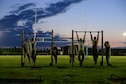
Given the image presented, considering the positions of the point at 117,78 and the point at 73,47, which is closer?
the point at 117,78

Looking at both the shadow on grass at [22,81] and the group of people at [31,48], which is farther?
the group of people at [31,48]

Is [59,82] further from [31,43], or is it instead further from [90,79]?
[31,43]

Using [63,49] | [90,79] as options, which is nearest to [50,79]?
[90,79]

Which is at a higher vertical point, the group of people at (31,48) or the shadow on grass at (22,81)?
the group of people at (31,48)

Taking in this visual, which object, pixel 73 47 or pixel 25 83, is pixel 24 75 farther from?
pixel 73 47

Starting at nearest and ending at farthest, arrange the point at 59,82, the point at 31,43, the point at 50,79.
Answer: the point at 59,82, the point at 50,79, the point at 31,43

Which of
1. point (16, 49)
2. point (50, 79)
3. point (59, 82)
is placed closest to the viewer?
point (59, 82)

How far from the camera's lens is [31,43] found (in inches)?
1272

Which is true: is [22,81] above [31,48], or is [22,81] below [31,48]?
below

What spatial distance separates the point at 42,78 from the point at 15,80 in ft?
4.96

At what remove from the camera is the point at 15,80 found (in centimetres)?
2094

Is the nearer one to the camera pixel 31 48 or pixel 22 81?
pixel 22 81

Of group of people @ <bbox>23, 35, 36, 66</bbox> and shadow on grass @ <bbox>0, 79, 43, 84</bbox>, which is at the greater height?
group of people @ <bbox>23, 35, 36, 66</bbox>

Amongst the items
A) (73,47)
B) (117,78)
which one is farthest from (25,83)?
(73,47)
